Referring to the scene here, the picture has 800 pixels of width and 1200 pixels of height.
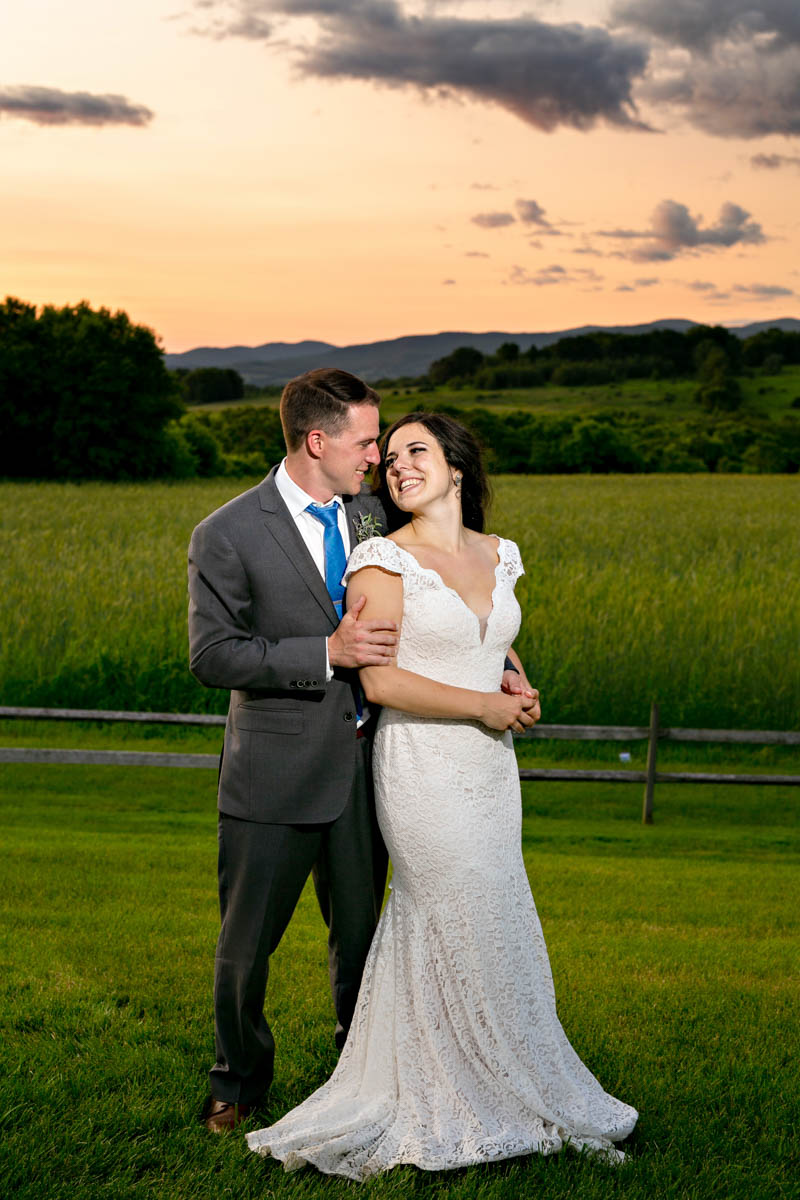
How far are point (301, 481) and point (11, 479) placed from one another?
6535 cm

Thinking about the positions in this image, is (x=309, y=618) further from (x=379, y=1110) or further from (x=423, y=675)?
(x=379, y=1110)

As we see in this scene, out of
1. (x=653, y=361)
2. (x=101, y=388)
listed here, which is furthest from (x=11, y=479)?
(x=653, y=361)

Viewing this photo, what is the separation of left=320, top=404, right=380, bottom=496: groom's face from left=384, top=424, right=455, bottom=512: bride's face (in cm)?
8

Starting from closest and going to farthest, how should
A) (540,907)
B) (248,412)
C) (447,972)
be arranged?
(447,972) < (540,907) < (248,412)

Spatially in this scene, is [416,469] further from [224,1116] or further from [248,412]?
[248,412]

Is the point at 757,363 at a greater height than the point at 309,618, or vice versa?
the point at 757,363

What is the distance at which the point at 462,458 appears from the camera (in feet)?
13.0

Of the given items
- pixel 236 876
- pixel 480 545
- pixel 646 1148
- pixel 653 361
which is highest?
pixel 653 361

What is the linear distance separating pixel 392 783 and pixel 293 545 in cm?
89

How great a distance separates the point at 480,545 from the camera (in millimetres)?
4105

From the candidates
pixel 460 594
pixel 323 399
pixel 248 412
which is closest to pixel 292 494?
pixel 323 399

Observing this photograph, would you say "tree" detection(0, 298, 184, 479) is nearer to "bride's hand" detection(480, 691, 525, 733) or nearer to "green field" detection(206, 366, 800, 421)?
"green field" detection(206, 366, 800, 421)

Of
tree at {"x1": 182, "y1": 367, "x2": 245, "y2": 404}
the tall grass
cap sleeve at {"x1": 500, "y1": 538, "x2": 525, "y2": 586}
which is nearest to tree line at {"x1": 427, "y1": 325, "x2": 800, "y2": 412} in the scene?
tree at {"x1": 182, "y1": 367, "x2": 245, "y2": 404}

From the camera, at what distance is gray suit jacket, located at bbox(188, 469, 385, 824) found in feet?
12.7
